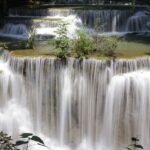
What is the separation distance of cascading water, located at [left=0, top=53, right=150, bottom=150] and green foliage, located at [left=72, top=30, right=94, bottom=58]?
399 millimetres

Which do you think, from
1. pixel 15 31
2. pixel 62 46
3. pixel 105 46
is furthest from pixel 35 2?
pixel 62 46

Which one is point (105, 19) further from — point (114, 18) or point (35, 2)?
point (35, 2)

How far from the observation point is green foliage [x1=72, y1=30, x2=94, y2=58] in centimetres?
1137

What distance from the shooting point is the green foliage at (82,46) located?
11.4m

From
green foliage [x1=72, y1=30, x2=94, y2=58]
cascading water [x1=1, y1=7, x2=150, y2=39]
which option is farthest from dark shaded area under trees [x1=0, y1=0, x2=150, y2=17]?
green foliage [x1=72, y1=30, x2=94, y2=58]

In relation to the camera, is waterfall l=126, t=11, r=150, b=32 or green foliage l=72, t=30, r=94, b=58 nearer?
green foliage l=72, t=30, r=94, b=58

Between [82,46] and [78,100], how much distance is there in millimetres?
1444

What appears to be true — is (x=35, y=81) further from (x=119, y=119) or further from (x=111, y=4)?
(x=111, y=4)

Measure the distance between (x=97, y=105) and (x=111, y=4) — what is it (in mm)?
10249

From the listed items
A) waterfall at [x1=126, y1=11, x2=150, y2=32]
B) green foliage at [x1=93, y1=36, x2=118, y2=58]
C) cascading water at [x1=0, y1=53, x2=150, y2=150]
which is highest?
waterfall at [x1=126, y1=11, x2=150, y2=32]

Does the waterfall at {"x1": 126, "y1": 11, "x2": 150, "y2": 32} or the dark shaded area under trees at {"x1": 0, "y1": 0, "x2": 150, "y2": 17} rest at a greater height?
the dark shaded area under trees at {"x1": 0, "y1": 0, "x2": 150, "y2": 17}

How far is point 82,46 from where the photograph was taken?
11445 millimetres

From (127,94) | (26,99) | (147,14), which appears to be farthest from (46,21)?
(127,94)

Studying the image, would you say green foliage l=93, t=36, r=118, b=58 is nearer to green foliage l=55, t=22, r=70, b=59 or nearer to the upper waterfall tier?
green foliage l=55, t=22, r=70, b=59
